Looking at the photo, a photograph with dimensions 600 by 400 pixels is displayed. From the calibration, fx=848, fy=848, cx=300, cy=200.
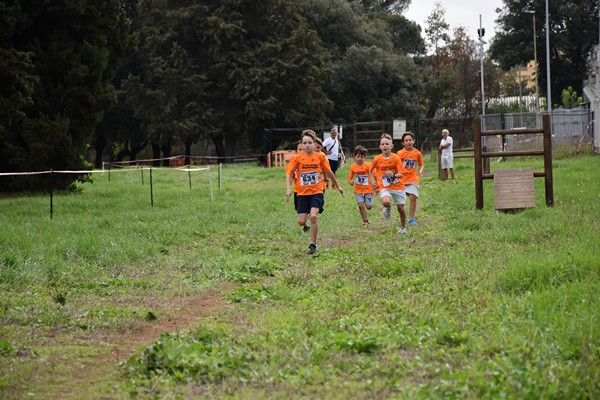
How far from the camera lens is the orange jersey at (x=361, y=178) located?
17.0m

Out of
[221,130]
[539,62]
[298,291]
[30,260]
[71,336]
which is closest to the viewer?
[71,336]

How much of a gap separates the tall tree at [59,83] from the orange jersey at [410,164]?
11.2 m

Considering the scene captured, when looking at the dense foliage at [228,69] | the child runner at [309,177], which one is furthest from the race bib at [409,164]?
the dense foliage at [228,69]

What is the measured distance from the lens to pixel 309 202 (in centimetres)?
1366

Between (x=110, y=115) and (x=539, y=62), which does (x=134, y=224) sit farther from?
(x=539, y=62)

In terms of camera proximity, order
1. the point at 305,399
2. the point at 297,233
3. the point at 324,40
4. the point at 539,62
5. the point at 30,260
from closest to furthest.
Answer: the point at 305,399, the point at 30,260, the point at 297,233, the point at 324,40, the point at 539,62

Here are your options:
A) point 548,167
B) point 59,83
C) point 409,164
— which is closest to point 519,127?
point 59,83

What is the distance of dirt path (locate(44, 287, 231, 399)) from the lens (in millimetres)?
5719

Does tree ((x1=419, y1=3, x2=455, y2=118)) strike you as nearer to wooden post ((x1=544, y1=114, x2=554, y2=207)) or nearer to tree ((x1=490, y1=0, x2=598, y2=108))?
tree ((x1=490, y1=0, x2=598, y2=108))

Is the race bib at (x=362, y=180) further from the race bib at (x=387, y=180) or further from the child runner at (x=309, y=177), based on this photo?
the child runner at (x=309, y=177)

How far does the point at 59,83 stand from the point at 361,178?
11877 mm

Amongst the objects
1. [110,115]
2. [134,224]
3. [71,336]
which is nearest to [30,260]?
[71,336]

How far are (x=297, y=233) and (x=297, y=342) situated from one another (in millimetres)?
→ 9040

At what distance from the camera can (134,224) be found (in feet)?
52.5
